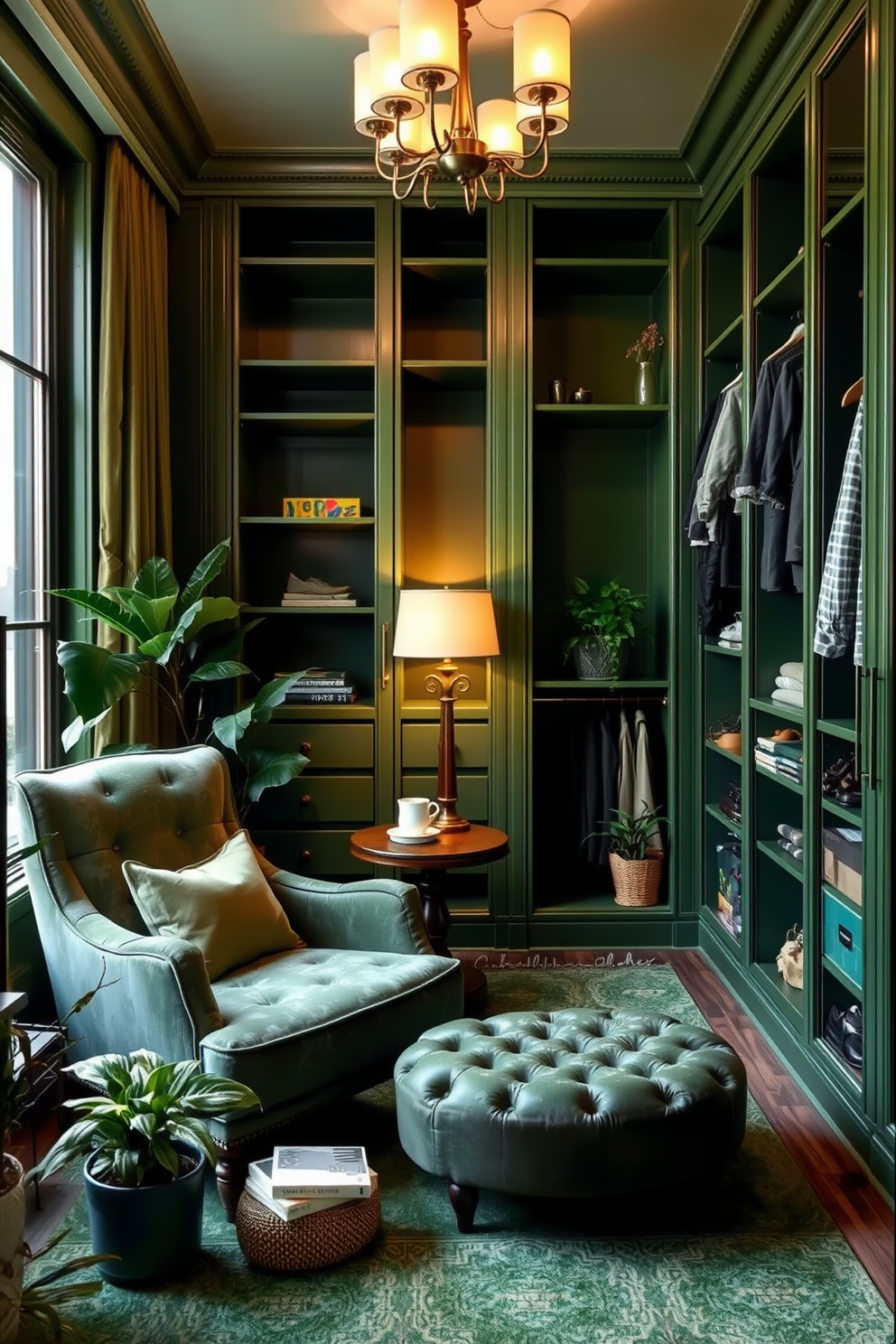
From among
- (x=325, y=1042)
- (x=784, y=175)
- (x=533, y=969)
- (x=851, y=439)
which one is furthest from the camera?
(x=533, y=969)

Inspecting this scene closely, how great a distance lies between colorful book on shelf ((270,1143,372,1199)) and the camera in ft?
6.73

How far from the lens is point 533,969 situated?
3.87 m

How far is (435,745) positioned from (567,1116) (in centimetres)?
213

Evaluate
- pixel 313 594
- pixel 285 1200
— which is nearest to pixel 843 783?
pixel 285 1200

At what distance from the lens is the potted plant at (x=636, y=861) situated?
4.14 meters

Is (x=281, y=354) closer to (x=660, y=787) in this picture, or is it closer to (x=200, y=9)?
(x=200, y=9)

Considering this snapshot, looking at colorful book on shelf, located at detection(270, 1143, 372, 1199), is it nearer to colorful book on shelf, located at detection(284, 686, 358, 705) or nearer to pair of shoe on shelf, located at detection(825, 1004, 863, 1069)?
pair of shoe on shelf, located at detection(825, 1004, 863, 1069)

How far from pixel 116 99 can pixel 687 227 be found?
83.5 inches

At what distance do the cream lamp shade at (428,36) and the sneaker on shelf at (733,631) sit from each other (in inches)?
81.4

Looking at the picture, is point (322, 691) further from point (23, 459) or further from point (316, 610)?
point (23, 459)

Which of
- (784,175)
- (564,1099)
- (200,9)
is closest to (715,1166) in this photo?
(564,1099)

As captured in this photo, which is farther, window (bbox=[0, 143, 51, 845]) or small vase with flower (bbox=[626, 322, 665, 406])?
small vase with flower (bbox=[626, 322, 665, 406])

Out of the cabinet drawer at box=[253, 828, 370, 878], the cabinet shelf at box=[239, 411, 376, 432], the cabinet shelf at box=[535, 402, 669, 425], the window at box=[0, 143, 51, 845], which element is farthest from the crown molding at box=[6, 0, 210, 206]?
the cabinet drawer at box=[253, 828, 370, 878]

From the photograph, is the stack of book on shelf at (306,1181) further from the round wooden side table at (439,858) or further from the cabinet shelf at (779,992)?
the cabinet shelf at (779,992)
